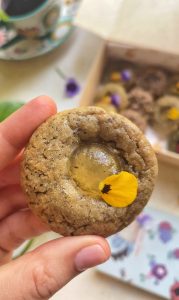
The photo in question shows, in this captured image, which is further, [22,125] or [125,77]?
[125,77]

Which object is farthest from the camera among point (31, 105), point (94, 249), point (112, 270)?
point (112, 270)

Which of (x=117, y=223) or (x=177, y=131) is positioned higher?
(x=117, y=223)

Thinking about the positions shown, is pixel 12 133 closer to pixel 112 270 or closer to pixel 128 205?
pixel 128 205

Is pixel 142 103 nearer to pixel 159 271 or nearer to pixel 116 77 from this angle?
pixel 116 77

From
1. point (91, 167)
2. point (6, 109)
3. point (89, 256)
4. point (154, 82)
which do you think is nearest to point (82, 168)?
point (91, 167)

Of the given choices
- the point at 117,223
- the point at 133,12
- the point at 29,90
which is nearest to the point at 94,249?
the point at 117,223
